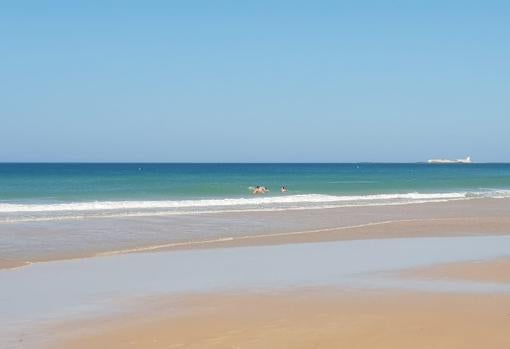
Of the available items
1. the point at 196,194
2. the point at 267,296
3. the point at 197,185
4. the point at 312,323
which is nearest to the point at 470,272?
the point at 267,296

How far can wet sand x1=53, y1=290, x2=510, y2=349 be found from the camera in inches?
312

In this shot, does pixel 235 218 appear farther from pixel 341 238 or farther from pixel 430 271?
pixel 430 271

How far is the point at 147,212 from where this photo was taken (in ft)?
96.3

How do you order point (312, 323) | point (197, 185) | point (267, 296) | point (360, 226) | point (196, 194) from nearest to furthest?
point (312, 323), point (267, 296), point (360, 226), point (196, 194), point (197, 185)

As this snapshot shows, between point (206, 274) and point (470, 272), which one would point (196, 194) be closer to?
point (206, 274)

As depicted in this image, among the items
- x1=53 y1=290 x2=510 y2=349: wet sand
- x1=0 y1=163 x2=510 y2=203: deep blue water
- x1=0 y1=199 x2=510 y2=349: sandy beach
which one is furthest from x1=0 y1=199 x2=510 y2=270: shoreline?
x1=0 y1=163 x2=510 y2=203: deep blue water

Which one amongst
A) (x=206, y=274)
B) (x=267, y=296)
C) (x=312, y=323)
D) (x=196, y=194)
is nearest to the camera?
(x=312, y=323)

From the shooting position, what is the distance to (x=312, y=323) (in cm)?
878

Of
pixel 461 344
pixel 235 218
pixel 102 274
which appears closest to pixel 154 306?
pixel 102 274

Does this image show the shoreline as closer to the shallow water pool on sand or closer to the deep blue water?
the shallow water pool on sand

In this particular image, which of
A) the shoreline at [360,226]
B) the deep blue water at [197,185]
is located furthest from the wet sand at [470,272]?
the deep blue water at [197,185]

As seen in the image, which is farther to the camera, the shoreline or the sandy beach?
the shoreline

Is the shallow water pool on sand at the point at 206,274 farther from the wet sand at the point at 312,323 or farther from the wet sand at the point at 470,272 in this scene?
the wet sand at the point at 312,323

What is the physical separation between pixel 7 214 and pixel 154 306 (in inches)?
813
